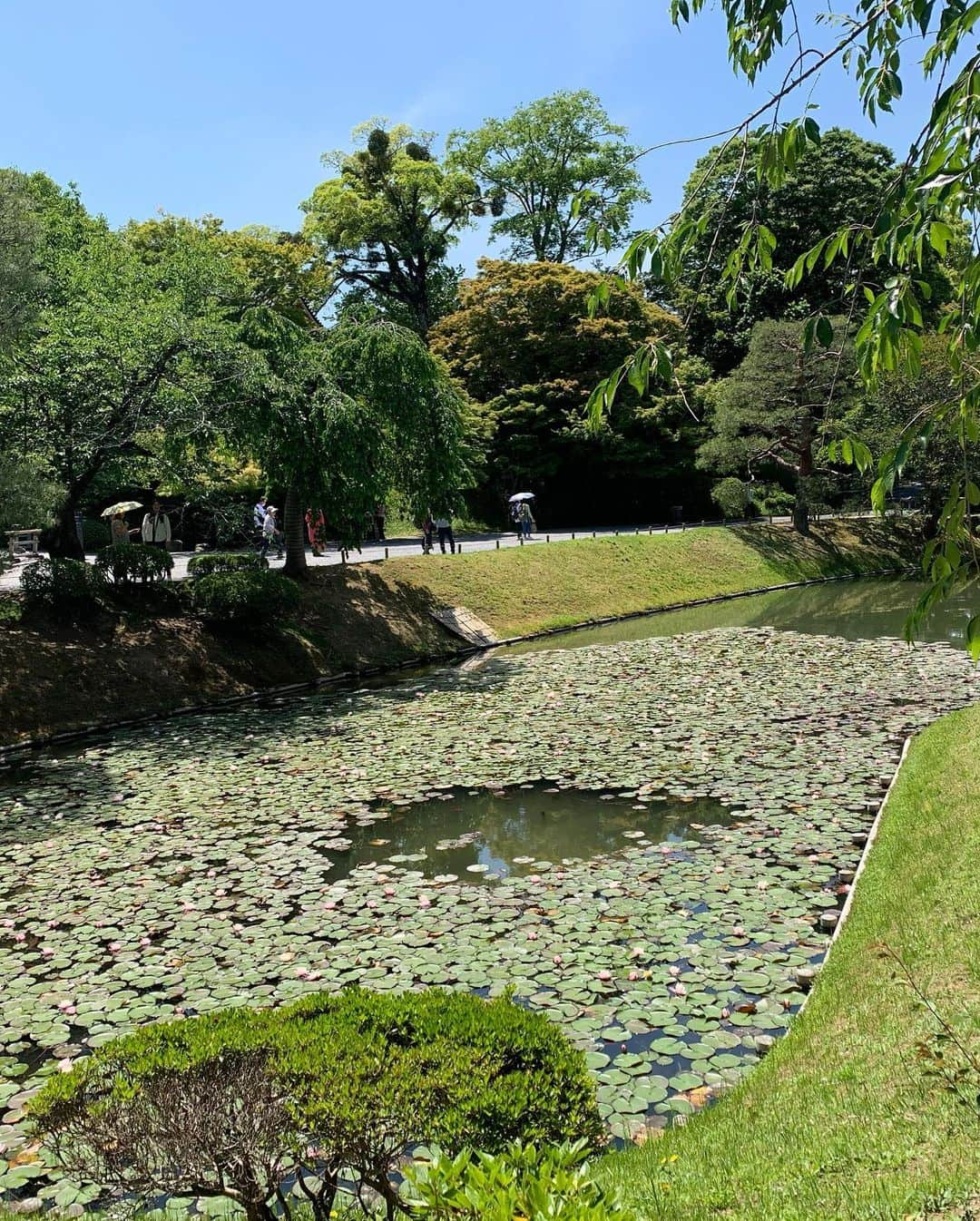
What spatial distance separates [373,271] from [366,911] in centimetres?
4320

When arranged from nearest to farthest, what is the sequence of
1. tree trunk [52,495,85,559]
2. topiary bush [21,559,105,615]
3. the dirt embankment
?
the dirt embankment, topiary bush [21,559,105,615], tree trunk [52,495,85,559]

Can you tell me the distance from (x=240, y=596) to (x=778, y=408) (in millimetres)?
23283

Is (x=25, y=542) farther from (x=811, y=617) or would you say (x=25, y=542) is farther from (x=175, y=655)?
(x=811, y=617)

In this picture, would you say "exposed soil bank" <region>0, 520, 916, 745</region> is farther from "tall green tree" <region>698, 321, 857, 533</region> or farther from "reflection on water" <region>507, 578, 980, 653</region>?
"tall green tree" <region>698, 321, 857, 533</region>

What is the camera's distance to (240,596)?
17.8 meters

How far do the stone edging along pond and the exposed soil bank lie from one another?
138mm

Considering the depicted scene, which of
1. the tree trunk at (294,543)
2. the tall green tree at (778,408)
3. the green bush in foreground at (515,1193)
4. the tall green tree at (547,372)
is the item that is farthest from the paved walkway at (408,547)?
the green bush in foreground at (515,1193)

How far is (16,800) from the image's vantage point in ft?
36.6

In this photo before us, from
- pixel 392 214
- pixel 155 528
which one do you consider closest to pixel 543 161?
pixel 392 214

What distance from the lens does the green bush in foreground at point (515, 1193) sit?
2430mm

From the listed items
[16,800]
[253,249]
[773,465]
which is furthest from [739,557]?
[16,800]

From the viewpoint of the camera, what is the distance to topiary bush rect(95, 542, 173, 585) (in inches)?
708

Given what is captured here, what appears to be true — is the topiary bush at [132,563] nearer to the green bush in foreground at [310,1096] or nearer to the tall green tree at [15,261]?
the tall green tree at [15,261]

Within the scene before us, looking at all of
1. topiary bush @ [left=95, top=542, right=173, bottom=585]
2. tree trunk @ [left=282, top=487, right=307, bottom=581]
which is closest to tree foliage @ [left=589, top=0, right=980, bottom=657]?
topiary bush @ [left=95, top=542, right=173, bottom=585]
